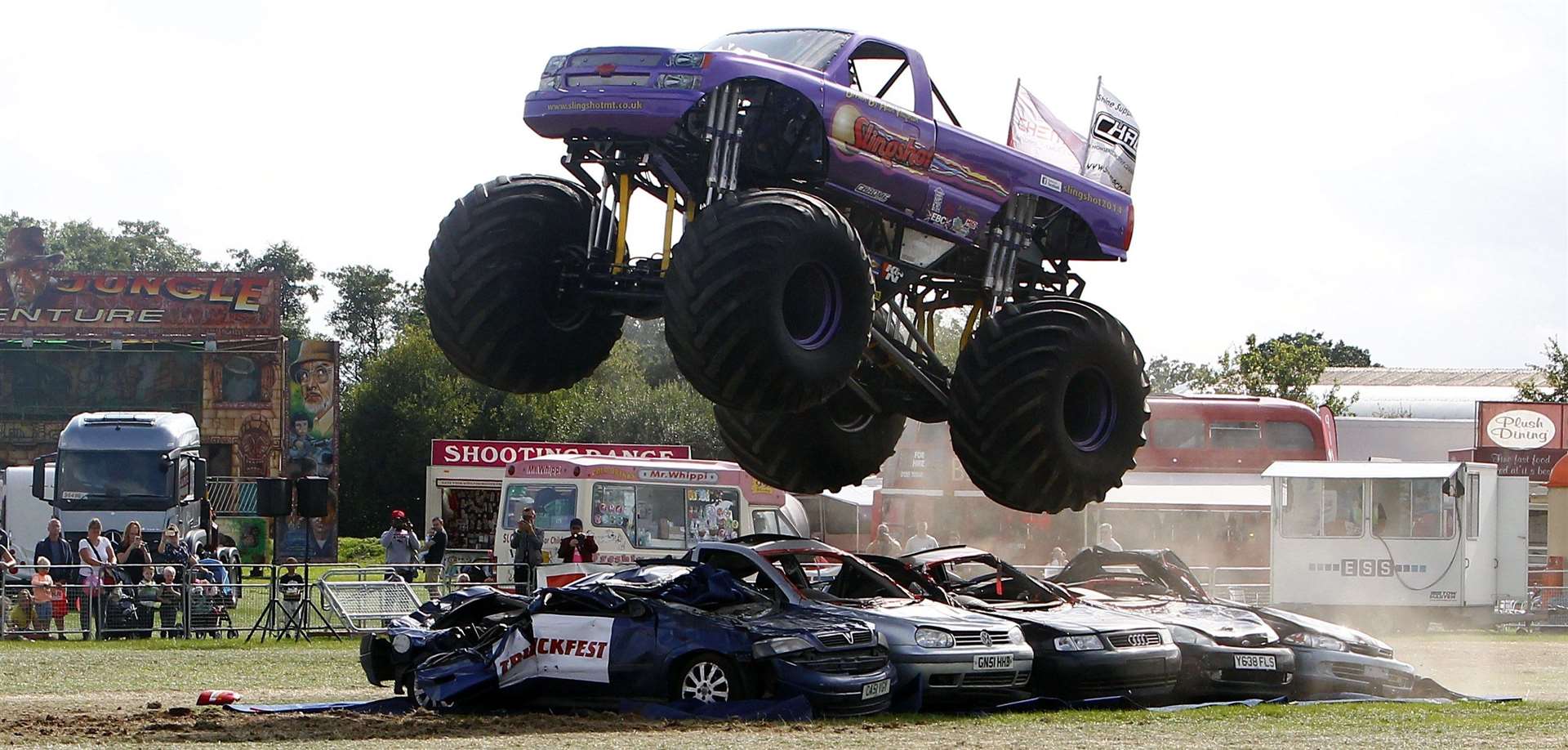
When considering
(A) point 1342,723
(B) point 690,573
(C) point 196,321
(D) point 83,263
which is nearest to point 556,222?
(B) point 690,573

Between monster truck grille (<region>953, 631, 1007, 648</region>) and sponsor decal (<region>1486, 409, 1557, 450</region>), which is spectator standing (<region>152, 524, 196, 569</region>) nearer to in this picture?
monster truck grille (<region>953, 631, 1007, 648</region>)

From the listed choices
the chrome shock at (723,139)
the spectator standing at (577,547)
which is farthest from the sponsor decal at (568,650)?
the spectator standing at (577,547)

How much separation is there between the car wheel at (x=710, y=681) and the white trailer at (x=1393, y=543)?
57.1 ft

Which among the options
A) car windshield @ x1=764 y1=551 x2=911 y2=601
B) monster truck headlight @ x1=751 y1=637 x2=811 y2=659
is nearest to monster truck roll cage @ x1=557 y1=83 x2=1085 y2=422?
car windshield @ x1=764 y1=551 x2=911 y2=601

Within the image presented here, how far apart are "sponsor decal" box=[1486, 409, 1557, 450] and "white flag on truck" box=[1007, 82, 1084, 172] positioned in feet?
113

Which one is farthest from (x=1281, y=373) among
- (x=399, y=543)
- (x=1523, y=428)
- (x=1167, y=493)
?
(x=399, y=543)

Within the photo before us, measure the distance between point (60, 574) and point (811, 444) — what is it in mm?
12128

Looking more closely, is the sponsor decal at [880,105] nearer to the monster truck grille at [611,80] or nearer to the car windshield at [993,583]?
the monster truck grille at [611,80]

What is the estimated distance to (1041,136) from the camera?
1692 cm

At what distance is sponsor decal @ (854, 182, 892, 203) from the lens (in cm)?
1464

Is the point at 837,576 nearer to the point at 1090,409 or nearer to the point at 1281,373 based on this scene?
the point at 1090,409

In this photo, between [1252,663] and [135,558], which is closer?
[1252,663]

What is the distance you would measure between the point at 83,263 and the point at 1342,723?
323 ft

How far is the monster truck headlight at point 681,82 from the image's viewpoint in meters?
13.3
